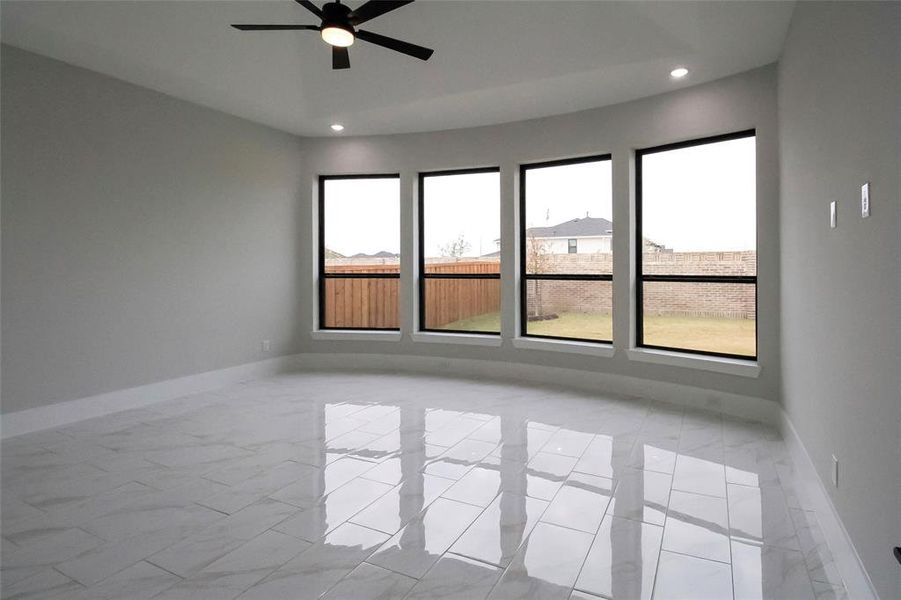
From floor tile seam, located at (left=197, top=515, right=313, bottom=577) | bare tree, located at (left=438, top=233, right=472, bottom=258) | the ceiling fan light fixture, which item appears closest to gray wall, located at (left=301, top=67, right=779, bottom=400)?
bare tree, located at (left=438, top=233, right=472, bottom=258)

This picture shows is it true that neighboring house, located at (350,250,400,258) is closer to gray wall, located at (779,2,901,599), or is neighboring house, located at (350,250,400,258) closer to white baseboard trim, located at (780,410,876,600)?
gray wall, located at (779,2,901,599)

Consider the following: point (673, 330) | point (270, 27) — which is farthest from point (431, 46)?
point (673, 330)

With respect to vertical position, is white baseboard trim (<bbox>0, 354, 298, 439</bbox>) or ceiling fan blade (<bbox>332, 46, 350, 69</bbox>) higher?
ceiling fan blade (<bbox>332, 46, 350, 69</bbox>)

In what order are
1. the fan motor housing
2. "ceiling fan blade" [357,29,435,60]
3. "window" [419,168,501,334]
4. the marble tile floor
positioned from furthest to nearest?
"window" [419,168,501,334] < "ceiling fan blade" [357,29,435,60] < the fan motor housing < the marble tile floor

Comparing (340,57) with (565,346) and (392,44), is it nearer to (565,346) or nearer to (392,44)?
(392,44)

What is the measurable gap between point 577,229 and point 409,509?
3792 millimetres

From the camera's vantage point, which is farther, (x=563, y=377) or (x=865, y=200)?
(x=563, y=377)

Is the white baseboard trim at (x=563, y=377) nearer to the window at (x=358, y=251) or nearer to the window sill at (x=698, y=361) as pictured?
the window sill at (x=698, y=361)

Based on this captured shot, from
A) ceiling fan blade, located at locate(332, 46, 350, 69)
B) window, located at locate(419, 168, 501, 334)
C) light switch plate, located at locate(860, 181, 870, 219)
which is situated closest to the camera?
light switch plate, located at locate(860, 181, 870, 219)

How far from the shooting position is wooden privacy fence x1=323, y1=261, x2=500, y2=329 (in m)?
6.20

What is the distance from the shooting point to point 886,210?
1809 millimetres

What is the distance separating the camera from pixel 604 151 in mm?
5258

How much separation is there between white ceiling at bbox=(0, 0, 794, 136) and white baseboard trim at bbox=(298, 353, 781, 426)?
8.80ft

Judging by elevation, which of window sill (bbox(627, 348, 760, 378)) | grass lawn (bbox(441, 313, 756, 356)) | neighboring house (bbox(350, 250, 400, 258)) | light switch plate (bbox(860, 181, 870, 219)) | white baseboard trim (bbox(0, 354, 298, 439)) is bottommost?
white baseboard trim (bbox(0, 354, 298, 439))
